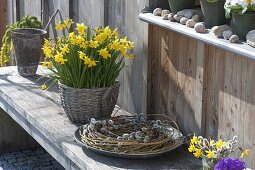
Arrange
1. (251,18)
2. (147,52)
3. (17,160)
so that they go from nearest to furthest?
(251,18) → (147,52) → (17,160)

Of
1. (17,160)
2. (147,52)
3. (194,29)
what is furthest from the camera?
(17,160)

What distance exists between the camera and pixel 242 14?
2660mm

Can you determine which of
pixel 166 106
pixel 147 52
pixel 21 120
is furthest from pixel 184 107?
pixel 21 120

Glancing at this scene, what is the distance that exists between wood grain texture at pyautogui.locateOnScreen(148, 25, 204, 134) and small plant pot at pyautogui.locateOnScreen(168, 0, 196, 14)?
0.13 metres

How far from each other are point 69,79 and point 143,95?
1.48 ft

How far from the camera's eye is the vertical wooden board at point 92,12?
157 inches

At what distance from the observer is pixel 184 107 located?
3211mm

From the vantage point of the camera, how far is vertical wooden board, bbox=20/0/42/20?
533 cm

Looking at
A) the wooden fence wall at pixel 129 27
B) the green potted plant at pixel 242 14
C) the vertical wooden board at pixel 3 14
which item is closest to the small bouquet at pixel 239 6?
the green potted plant at pixel 242 14

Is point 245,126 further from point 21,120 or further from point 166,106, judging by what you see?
point 21,120

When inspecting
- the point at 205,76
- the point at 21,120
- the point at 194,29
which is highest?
the point at 194,29

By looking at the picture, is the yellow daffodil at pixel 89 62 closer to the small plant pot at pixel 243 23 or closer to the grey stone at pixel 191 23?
the grey stone at pixel 191 23

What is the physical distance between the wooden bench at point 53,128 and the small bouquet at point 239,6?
2.51 ft

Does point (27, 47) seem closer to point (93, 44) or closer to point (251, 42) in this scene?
point (93, 44)
